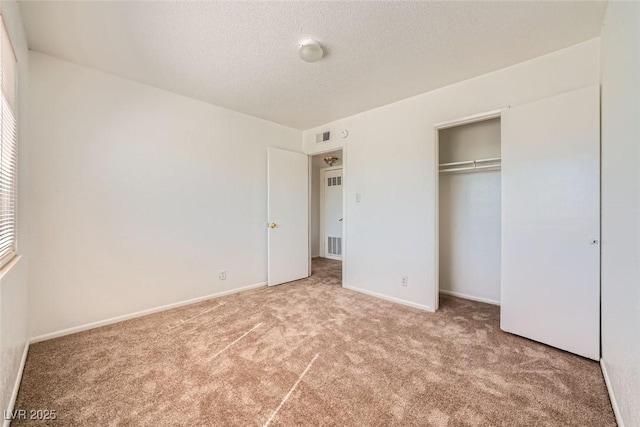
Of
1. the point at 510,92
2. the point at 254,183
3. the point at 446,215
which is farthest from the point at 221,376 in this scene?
the point at 510,92

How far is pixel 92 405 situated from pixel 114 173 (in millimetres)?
1986

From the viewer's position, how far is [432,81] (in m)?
2.70

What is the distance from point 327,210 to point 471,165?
3703 mm

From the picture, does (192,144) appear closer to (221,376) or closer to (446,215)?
(221,376)

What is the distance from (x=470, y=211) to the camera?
130 inches

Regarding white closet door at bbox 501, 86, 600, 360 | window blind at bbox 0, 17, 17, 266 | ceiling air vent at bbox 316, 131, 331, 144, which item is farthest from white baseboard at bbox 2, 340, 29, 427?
ceiling air vent at bbox 316, 131, 331, 144

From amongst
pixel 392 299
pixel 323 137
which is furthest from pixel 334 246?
pixel 392 299

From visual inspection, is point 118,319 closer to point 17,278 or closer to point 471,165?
point 17,278

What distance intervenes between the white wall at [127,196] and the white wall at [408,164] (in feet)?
5.07

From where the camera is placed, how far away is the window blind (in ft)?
4.64

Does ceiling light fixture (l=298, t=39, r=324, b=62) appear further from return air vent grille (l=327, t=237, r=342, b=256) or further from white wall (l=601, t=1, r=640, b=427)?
return air vent grille (l=327, t=237, r=342, b=256)

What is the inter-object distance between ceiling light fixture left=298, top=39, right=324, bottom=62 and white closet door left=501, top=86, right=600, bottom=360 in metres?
1.77

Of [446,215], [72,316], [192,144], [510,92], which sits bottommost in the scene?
[72,316]

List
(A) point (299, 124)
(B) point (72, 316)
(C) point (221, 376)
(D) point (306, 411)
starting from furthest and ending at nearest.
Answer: (A) point (299, 124)
(B) point (72, 316)
(C) point (221, 376)
(D) point (306, 411)
